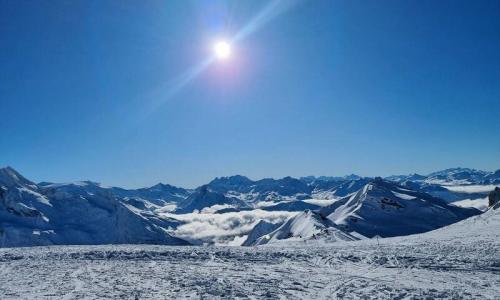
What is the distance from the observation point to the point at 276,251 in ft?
112

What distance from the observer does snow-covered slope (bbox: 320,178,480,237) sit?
491 ft

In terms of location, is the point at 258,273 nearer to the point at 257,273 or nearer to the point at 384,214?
the point at 257,273

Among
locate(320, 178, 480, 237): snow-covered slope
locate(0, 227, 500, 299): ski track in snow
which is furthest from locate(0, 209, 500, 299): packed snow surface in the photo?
locate(320, 178, 480, 237): snow-covered slope

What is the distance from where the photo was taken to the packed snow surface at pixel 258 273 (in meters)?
20.1

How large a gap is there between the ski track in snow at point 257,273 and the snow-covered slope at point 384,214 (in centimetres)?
11032

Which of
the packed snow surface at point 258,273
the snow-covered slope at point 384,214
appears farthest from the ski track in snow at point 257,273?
the snow-covered slope at point 384,214

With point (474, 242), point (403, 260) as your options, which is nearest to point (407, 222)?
point (474, 242)

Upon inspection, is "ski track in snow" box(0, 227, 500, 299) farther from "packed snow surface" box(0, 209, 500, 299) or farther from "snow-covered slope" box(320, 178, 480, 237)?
"snow-covered slope" box(320, 178, 480, 237)

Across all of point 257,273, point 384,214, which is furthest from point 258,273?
point 384,214

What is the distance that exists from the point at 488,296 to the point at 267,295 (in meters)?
10.8

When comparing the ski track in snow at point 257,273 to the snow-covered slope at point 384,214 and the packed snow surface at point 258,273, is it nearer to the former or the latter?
the packed snow surface at point 258,273

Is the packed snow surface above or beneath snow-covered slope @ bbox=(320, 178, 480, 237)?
beneath

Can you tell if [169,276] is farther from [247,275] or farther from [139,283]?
[247,275]

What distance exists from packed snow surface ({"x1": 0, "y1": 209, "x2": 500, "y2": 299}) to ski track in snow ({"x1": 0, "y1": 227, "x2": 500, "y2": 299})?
0.17 ft
